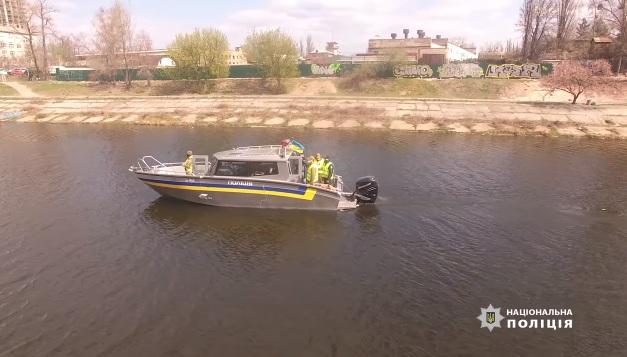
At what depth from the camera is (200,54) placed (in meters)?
66.7

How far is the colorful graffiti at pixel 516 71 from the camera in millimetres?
63500

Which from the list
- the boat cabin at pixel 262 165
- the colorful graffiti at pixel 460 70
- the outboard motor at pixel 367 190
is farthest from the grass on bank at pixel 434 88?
the boat cabin at pixel 262 165

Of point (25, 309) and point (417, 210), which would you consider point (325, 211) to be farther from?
A: point (25, 309)

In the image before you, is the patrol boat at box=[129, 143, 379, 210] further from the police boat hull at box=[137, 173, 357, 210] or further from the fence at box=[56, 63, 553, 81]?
the fence at box=[56, 63, 553, 81]

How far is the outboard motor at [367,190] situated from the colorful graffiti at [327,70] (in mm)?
55422

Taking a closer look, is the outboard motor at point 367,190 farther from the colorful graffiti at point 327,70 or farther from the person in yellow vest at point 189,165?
the colorful graffiti at point 327,70

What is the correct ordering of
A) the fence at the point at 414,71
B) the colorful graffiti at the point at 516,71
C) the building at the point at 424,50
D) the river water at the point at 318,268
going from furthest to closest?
the building at the point at 424,50 → the fence at the point at 414,71 → the colorful graffiti at the point at 516,71 → the river water at the point at 318,268

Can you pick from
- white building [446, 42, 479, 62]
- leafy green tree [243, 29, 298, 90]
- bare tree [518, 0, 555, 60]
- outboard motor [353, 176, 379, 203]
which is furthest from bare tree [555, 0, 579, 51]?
outboard motor [353, 176, 379, 203]

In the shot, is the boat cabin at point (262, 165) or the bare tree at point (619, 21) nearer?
the boat cabin at point (262, 165)

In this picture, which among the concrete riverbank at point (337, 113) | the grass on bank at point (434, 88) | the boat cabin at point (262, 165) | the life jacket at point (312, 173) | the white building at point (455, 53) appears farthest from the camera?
the white building at point (455, 53)

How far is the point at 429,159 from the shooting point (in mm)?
31391

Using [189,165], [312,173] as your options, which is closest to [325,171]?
[312,173]

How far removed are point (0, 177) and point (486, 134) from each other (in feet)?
135

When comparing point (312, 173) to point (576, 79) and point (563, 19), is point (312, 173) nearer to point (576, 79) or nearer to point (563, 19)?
point (576, 79)
